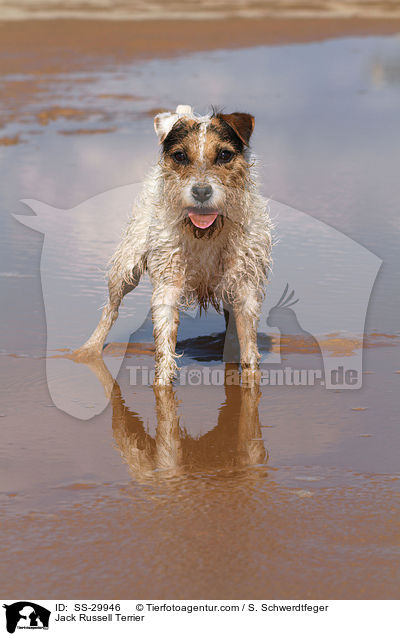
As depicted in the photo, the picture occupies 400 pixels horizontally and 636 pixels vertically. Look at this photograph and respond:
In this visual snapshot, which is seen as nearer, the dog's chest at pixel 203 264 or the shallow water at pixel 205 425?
the shallow water at pixel 205 425

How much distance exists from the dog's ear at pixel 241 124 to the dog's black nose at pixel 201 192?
458 mm

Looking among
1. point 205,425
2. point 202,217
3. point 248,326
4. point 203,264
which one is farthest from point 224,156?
point 205,425

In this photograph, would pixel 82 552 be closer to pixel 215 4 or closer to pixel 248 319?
pixel 248 319

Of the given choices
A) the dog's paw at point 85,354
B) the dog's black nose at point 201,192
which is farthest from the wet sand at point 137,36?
the dog's black nose at point 201,192

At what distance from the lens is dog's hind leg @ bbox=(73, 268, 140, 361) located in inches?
299

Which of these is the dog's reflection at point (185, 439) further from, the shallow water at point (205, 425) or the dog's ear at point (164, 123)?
the dog's ear at point (164, 123)

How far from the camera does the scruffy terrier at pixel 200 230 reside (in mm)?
6422

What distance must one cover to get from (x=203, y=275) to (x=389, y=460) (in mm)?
2127

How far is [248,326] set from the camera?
277 inches

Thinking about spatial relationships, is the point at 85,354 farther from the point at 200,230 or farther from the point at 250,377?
the point at 200,230

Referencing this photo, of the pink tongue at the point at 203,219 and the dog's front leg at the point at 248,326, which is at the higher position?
the pink tongue at the point at 203,219

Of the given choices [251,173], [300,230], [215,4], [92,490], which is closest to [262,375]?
[251,173]
